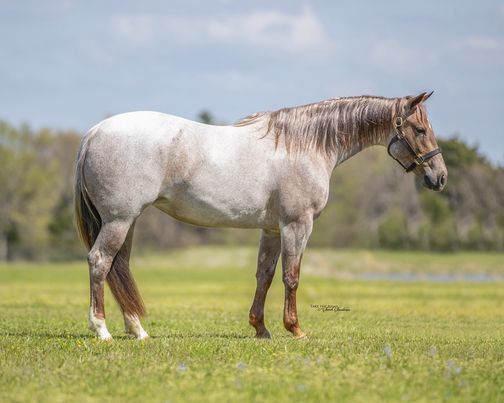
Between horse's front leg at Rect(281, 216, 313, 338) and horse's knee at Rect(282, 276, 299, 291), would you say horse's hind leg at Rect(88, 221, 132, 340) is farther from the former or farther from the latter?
horse's knee at Rect(282, 276, 299, 291)

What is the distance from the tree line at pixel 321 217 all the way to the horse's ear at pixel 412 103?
59602mm

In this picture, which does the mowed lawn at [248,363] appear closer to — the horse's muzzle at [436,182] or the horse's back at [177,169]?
the horse's back at [177,169]

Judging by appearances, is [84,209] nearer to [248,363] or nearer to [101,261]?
[101,261]

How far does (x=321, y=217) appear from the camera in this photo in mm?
80438

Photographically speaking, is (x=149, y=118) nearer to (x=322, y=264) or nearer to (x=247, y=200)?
(x=247, y=200)

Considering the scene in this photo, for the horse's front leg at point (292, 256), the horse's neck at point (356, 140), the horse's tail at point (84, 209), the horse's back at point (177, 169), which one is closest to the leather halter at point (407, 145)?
the horse's neck at point (356, 140)

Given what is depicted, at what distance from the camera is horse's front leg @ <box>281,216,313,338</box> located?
10.9 metres

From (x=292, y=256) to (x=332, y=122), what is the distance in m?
2.09

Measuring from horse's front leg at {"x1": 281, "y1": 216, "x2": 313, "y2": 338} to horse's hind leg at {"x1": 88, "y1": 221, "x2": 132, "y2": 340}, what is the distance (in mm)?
2239

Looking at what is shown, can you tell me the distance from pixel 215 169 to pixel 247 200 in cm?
62

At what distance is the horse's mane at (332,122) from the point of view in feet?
37.0

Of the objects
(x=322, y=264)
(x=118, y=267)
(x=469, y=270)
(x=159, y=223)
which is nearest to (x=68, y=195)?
(x=159, y=223)

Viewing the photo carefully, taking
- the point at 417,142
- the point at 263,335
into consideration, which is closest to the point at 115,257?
the point at 263,335

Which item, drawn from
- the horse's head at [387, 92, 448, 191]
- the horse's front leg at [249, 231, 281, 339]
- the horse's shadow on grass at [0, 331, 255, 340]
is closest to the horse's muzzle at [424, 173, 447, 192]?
the horse's head at [387, 92, 448, 191]
